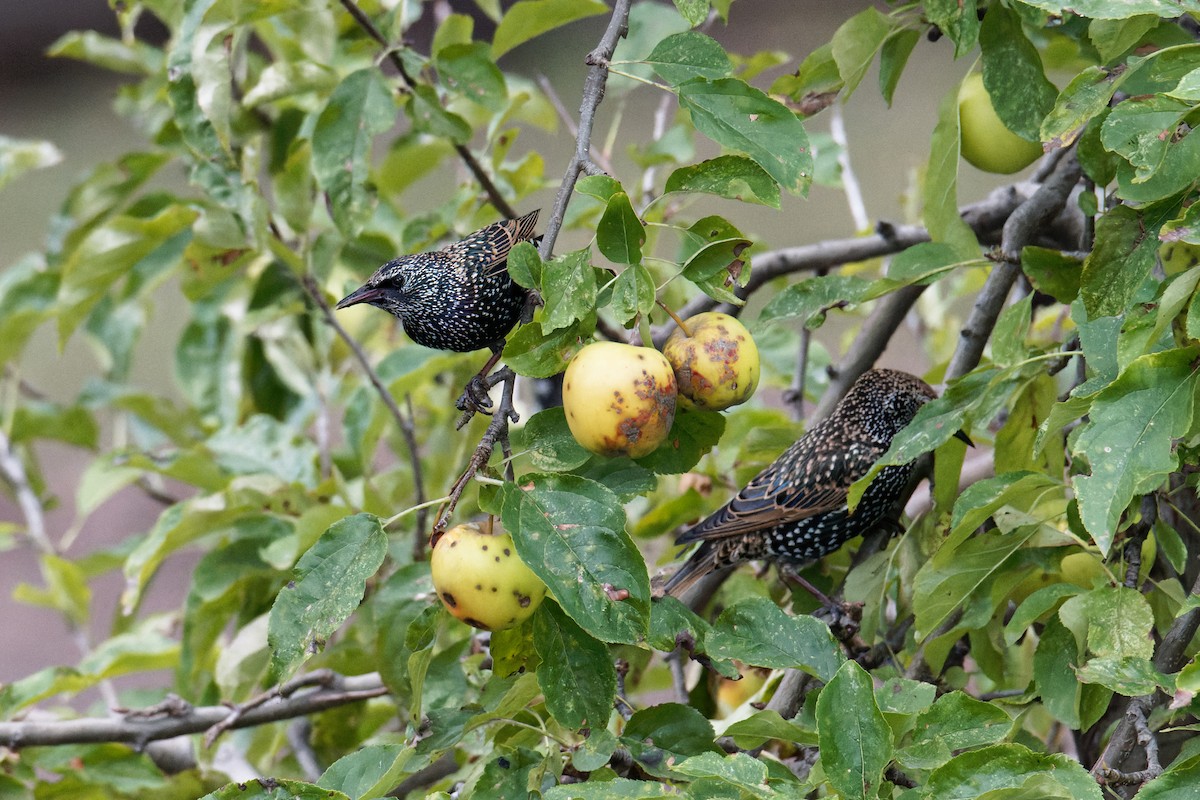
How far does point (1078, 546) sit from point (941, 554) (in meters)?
0.25

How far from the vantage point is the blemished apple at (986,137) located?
2.23 metres

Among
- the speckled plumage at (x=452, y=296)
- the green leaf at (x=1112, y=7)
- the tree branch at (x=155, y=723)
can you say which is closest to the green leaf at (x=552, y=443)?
the speckled plumage at (x=452, y=296)

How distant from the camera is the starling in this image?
2.17 m

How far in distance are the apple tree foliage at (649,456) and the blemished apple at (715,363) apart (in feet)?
0.23

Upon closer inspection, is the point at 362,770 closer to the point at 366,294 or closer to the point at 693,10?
the point at 366,294

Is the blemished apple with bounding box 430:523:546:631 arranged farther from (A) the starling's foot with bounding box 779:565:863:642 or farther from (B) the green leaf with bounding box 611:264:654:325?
(A) the starling's foot with bounding box 779:565:863:642

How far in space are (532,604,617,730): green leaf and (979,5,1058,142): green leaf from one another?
1.08 metres

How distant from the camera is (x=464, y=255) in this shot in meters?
2.26

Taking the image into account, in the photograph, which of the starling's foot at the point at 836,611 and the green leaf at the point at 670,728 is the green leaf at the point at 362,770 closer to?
the green leaf at the point at 670,728

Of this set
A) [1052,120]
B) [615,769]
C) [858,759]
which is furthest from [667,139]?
[858,759]

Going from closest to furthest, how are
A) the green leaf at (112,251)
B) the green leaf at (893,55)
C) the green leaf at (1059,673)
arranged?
the green leaf at (1059,673)
the green leaf at (893,55)
the green leaf at (112,251)

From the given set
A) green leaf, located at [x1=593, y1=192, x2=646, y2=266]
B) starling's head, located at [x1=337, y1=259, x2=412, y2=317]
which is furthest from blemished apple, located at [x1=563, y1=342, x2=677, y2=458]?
starling's head, located at [x1=337, y1=259, x2=412, y2=317]

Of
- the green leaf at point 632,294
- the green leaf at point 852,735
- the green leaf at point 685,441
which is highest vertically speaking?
the green leaf at point 632,294

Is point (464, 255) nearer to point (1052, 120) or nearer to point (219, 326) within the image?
point (1052, 120)
